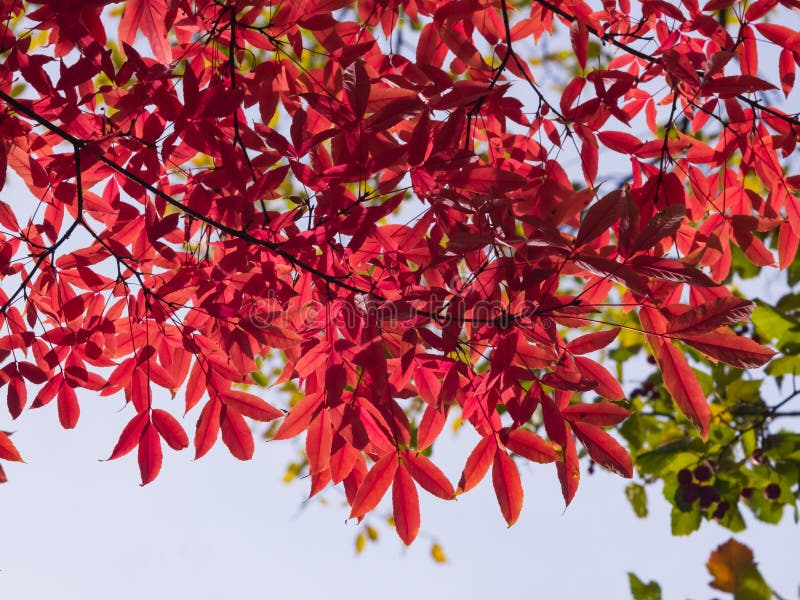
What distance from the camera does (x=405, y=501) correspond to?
1.52 m

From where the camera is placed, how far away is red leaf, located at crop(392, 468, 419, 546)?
151cm

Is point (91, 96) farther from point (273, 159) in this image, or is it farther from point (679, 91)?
point (679, 91)

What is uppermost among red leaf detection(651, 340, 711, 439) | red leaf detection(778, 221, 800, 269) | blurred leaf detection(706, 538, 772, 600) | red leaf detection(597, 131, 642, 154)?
red leaf detection(597, 131, 642, 154)

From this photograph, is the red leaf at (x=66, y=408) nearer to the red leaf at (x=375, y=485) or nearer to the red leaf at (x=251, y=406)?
the red leaf at (x=251, y=406)

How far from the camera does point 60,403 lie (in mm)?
1678

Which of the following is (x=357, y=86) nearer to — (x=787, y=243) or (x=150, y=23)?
(x=150, y=23)

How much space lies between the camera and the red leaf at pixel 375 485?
1.49 m

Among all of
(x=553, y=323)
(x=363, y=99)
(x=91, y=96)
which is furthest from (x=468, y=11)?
(x=91, y=96)

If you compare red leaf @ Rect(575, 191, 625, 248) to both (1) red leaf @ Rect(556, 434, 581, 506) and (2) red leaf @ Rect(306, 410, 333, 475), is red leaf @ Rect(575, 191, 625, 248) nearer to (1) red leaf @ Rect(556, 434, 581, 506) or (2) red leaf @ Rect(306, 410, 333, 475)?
(1) red leaf @ Rect(556, 434, 581, 506)

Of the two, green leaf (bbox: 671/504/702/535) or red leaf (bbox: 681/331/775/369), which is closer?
red leaf (bbox: 681/331/775/369)

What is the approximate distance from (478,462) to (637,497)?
7.63ft

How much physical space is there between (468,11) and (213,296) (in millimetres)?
797

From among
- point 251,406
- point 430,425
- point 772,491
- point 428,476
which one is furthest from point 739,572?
point 772,491

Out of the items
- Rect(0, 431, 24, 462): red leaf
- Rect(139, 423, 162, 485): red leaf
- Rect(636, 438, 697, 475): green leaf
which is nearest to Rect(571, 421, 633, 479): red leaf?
Rect(139, 423, 162, 485): red leaf
